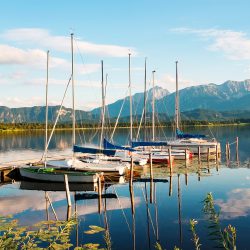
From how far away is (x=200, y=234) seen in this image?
79.9 ft

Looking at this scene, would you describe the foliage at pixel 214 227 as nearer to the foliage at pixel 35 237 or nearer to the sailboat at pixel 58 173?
the foliage at pixel 35 237

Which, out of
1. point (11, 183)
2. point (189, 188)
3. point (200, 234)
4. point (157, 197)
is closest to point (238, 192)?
point (189, 188)

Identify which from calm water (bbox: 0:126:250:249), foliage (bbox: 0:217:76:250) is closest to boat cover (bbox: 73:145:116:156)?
calm water (bbox: 0:126:250:249)

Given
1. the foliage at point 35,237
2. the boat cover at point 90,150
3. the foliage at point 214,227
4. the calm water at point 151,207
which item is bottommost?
the calm water at point 151,207

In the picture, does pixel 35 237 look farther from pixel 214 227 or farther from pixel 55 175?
pixel 55 175

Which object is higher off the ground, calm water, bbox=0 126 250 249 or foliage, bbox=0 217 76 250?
foliage, bbox=0 217 76 250

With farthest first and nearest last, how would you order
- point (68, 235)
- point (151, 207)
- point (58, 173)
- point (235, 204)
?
point (58, 173) < point (235, 204) < point (151, 207) < point (68, 235)

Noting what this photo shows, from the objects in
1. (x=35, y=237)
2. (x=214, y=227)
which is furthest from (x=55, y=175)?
(x=214, y=227)

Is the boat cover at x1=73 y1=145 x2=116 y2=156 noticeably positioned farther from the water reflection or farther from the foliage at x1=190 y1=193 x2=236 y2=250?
the foliage at x1=190 y1=193 x2=236 y2=250

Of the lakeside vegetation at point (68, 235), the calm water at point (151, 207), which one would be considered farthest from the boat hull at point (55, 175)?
the lakeside vegetation at point (68, 235)

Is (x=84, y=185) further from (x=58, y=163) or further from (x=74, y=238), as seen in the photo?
(x=74, y=238)

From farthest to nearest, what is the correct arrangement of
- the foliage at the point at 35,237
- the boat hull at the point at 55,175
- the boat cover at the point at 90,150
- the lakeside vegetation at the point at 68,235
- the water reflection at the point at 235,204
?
the boat cover at the point at 90,150
the boat hull at the point at 55,175
the water reflection at the point at 235,204
the foliage at the point at 35,237
the lakeside vegetation at the point at 68,235

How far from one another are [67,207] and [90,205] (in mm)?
2168

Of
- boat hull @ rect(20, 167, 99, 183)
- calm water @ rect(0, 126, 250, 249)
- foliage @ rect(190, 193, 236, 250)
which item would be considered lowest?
calm water @ rect(0, 126, 250, 249)
